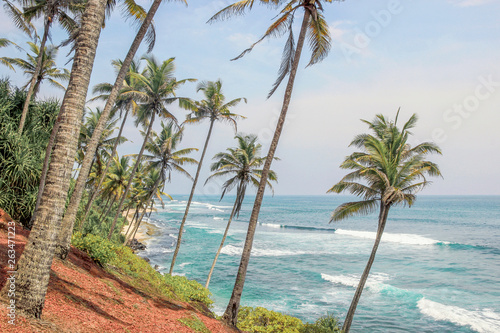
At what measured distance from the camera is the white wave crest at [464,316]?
19375 mm

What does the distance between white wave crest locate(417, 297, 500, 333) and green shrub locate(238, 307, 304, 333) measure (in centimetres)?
1457

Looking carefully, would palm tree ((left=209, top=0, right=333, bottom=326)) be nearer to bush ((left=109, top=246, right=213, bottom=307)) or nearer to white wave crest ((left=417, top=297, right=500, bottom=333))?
bush ((left=109, top=246, right=213, bottom=307))

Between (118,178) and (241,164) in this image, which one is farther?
(118,178)

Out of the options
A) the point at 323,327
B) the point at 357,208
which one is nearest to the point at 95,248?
the point at 323,327

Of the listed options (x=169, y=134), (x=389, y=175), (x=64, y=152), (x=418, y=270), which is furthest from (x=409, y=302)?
(x=64, y=152)

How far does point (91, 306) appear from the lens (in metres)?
6.81

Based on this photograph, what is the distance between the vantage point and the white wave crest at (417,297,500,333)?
19375 mm

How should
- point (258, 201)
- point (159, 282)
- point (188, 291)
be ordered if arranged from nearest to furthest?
1. point (258, 201)
2. point (159, 282)
3. point (188, 291)

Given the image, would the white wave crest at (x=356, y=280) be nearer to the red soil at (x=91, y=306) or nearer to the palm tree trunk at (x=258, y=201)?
the palm tree trunk at (x=258, y=201)

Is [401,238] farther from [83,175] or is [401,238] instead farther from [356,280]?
[83,175]

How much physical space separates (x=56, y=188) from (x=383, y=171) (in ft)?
42.0

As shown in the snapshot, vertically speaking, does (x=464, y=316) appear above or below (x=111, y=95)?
below

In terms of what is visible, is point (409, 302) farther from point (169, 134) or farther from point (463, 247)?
point (463, 247)

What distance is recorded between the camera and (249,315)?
508 inches
